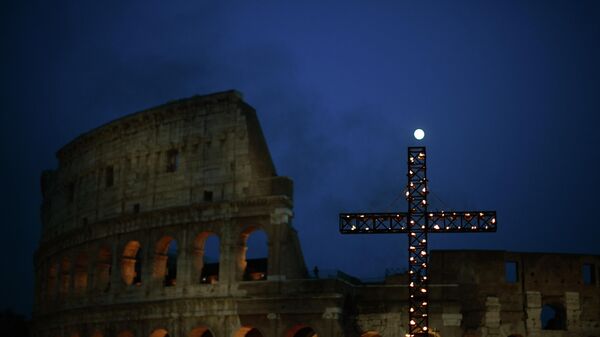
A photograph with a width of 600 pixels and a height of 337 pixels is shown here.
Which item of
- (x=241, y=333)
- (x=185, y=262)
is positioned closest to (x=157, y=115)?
(x=185, y=262)

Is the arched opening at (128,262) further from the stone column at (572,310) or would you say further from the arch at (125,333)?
the stone column at (572,310)

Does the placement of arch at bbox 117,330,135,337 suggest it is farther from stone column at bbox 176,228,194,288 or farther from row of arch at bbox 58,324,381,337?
stone column at bbox 176,228,194,288

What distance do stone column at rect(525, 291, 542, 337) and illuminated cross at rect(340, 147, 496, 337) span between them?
4.56m

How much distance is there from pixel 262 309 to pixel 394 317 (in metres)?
5.81

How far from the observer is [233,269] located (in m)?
38.9

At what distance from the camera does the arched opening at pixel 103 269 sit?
45094 millimetres

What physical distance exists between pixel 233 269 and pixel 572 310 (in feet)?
52.0

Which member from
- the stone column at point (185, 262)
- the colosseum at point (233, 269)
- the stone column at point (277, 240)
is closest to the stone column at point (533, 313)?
the colosseum at point (233, 269)

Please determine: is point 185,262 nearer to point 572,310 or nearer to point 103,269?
point 103,269

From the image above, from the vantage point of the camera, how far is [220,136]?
40562 millimetres

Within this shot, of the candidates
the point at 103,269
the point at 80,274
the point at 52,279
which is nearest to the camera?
the point at 103,269

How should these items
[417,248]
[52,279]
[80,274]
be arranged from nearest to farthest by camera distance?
[417,248] < [80,274] < [52,279]

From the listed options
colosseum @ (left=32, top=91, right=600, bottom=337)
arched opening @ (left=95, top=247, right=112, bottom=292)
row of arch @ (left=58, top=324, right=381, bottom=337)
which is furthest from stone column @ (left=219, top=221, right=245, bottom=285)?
arched opening @ (left=95, top=247, right=112, bottom=292)

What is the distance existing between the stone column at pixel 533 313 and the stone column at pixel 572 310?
132cm
